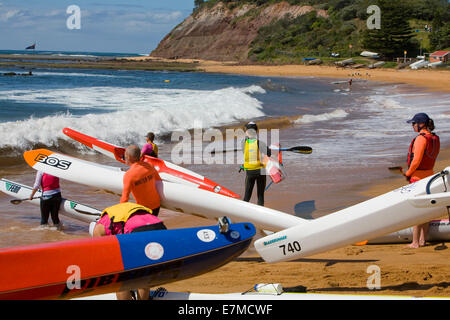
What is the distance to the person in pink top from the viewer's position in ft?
23.5

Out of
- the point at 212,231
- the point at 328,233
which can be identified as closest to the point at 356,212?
the point at 328,233

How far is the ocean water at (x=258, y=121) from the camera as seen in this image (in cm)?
836

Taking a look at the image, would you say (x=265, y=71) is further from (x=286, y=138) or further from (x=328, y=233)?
(x=328, y=233)

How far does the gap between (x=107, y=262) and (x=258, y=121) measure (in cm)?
1645

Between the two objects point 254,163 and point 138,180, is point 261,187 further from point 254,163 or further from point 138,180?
point 138,180

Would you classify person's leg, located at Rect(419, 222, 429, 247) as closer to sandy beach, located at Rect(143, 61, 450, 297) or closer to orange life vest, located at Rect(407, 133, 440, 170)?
sandy beach, located at Rect(143, 61, 450, 297)

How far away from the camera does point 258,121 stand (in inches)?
790

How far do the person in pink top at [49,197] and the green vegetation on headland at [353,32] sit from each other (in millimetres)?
60137

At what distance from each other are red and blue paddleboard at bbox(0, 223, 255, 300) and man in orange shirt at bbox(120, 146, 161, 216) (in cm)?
99

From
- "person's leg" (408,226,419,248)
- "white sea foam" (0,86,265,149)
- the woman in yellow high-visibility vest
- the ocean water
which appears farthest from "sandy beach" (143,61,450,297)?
"white sea foam" (0,86,265,149)

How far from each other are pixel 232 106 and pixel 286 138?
846 centimetres

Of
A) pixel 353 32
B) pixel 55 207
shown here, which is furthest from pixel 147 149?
pixel 353 32

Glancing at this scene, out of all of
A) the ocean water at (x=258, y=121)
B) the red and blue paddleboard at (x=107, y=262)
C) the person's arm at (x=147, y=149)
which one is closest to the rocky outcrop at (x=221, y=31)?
the ocean water at (x=258, y=121)

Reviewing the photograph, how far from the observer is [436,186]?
4.54 meters
